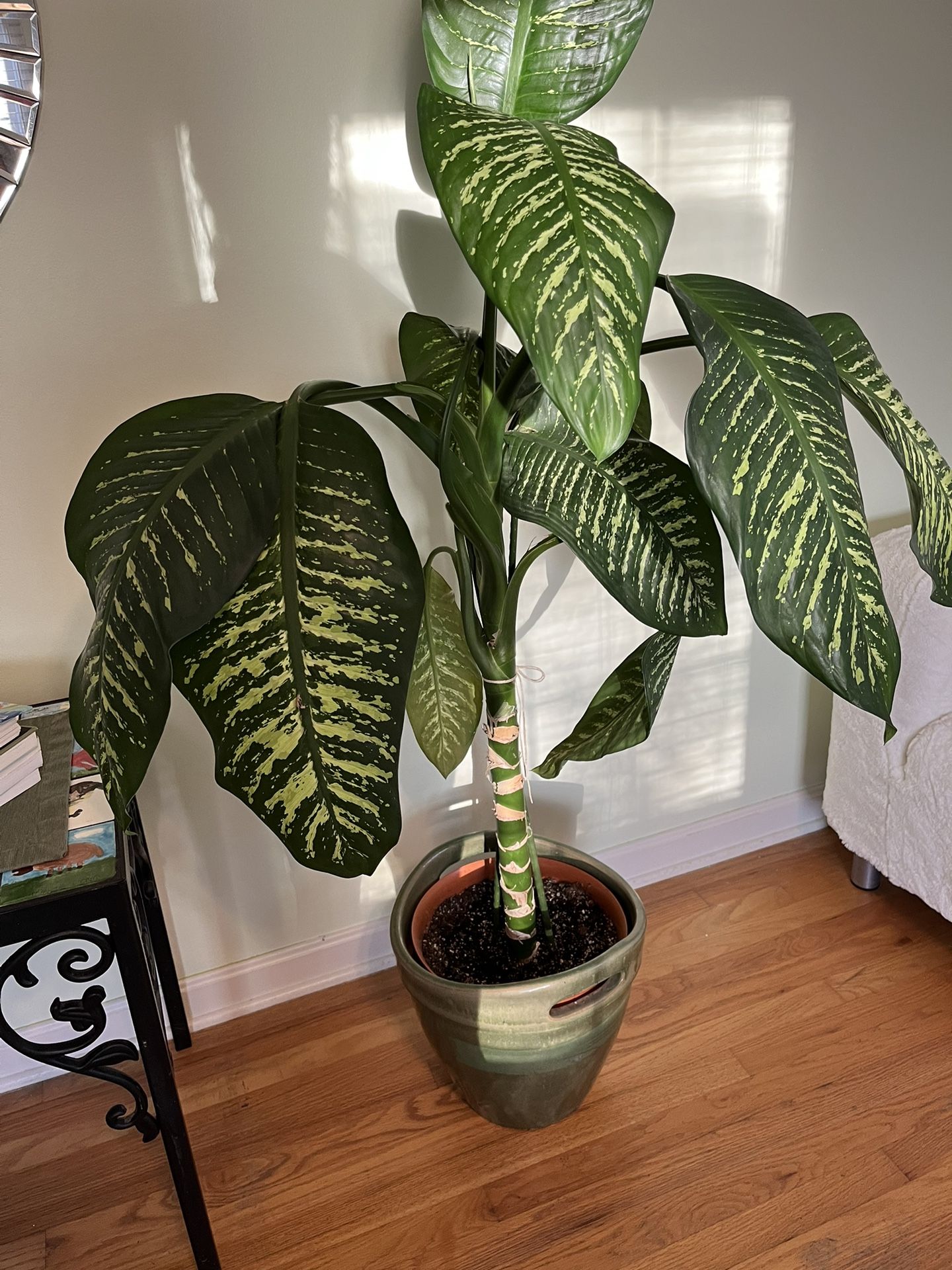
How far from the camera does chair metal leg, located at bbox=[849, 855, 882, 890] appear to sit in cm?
166

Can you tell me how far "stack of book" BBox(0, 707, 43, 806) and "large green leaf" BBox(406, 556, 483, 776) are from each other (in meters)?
0.43

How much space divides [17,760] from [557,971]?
0.67m

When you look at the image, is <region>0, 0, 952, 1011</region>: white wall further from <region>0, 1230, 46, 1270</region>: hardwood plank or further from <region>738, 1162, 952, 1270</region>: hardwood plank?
<region>738, 1162, 952, 1270</region>: hardwood plank

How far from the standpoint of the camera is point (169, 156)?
1103 millimetres

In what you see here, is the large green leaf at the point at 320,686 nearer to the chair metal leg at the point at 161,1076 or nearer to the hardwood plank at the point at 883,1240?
the chair metal leg at the point at 161,1076

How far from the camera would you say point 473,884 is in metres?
1.36

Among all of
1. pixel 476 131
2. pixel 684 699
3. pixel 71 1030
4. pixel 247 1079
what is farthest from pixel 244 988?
pixel 476 131

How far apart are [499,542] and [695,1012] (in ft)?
2.81

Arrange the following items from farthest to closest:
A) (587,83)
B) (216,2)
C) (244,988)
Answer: (244,988)
(216,2)
(587,83)

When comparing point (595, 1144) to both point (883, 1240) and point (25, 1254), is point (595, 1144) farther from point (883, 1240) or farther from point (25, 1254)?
point (25, 1254)

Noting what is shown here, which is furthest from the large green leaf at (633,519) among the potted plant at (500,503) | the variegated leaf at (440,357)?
the variegated leaf at (440,357)

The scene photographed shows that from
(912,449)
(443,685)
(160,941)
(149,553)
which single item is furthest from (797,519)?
(160,941)

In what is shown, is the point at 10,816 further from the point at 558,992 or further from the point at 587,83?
the point at 587,83

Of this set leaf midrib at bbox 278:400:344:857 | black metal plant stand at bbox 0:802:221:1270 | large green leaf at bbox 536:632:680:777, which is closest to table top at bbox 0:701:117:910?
black metal plant stand at bbox 0:802:221:1270
